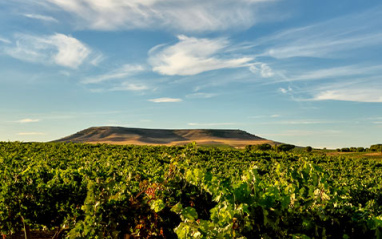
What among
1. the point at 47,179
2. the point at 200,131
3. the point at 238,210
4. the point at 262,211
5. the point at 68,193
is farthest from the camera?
the point at 200,131

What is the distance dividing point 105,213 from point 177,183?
1217 millimetres

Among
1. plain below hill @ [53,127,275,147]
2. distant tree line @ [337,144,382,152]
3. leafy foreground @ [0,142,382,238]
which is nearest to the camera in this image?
leafy foreground @ [0,142,382,238]

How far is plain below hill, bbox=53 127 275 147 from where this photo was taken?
124062mm

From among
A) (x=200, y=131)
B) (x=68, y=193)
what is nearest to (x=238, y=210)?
(x=68, y=193)

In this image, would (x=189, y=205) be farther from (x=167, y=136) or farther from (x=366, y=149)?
(x=167, y=136)

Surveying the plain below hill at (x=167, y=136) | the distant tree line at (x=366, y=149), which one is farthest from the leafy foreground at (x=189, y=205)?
the plain below hill at (x=167, y=136)

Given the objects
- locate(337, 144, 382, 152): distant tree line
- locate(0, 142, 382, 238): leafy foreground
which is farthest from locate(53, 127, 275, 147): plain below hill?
locate(0, 142, 382, 238): leafy foreground

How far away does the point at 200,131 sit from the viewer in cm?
14838

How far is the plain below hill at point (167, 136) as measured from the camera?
407 feet

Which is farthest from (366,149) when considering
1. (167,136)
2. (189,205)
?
(167,136)

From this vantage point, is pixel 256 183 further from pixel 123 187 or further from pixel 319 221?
pixel 123 187

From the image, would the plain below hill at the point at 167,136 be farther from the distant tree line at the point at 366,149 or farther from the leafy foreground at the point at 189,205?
the leafy foreground at the point at 189,205

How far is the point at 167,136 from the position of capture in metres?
140

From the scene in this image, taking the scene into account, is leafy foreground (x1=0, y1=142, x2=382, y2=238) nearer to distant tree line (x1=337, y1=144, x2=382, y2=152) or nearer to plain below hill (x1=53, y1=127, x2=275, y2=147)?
distant tree line (x1=337, y1=144, x2=382, y2=152)
